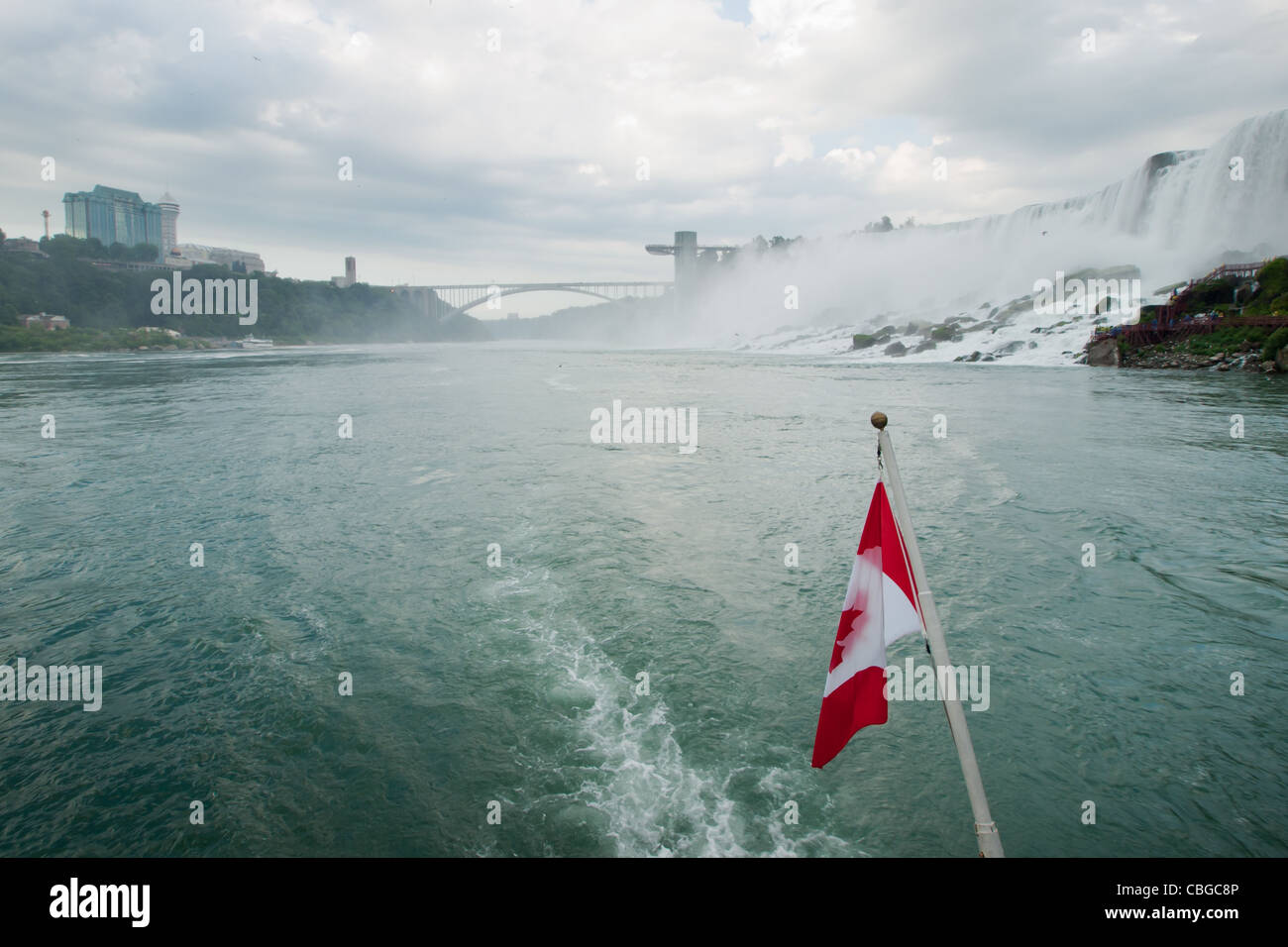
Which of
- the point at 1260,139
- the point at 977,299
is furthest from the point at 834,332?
the point at 1260,139

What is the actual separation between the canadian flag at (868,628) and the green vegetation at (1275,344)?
1355 inches

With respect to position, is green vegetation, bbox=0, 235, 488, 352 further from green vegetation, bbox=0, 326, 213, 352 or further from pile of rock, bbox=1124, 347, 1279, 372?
pile of rock, bbox=1124, 347, 1279, 372

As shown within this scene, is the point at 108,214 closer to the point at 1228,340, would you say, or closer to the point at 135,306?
the point at 135,306

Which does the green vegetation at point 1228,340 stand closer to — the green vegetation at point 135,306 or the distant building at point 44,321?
the green vegetation at point 135,306

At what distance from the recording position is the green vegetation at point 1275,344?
90.2ft

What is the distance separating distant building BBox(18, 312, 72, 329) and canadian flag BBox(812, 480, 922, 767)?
10141 cm

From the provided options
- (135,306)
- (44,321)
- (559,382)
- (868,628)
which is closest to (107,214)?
(135,306)

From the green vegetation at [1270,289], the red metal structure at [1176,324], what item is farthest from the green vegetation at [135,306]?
the green vegetation at [1270,289]

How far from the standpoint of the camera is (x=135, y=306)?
94.9 m

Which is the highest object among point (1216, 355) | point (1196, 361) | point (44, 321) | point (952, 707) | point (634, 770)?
point (44, 321)

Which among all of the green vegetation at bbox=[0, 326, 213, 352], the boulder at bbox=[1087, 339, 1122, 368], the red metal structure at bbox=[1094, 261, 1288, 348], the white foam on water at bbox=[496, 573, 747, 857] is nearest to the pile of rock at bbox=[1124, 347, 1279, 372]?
the boulder at bbox=[1087, 339, 1122, 368]

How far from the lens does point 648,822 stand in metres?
4.28

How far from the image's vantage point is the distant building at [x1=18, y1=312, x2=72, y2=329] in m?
77.9

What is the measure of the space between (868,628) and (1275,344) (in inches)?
1389
